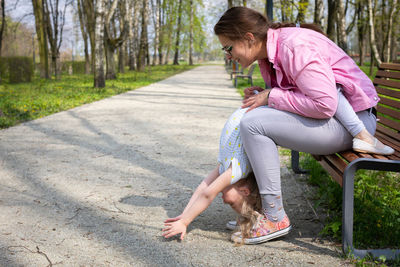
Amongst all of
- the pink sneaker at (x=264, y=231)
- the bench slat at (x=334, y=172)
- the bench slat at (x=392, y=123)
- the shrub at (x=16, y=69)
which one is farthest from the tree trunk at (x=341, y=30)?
the shrub at (x=16, y=69)

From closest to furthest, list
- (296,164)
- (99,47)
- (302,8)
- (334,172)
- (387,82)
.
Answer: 1. (334,172)
2. (387,82)
3. (296,164)
4. (302,8)
5. (99,47)

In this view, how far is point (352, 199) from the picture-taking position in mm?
2160

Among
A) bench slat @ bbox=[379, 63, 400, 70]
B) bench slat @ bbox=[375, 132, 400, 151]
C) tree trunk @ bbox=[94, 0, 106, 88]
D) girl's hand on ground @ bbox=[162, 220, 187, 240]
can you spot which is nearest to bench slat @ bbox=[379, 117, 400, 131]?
bench slat @ bbox=[375, 132, 400, 151]

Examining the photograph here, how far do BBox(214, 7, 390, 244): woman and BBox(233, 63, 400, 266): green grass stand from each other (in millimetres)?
483

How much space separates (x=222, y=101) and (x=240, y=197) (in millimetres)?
7566

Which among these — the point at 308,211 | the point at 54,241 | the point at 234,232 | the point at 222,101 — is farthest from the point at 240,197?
the point at 222,101

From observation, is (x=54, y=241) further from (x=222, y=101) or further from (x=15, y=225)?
(x=222, y=101)

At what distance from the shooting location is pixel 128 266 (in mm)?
2209

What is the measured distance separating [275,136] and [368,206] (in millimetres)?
1134

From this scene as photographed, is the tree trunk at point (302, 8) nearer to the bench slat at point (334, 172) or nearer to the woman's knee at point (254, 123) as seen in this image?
the bench slat at point (334, 172)

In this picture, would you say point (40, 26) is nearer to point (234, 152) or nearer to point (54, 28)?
point (54, 28)

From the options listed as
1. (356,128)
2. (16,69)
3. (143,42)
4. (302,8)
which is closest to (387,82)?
(356,128)

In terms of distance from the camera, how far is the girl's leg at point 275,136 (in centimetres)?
231

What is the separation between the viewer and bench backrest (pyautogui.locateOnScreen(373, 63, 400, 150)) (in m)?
2.98
